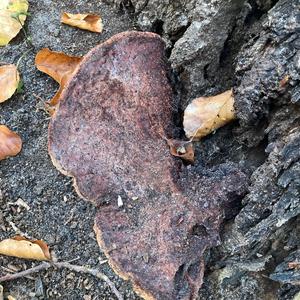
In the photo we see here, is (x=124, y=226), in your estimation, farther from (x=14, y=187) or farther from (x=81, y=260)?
(x=14, y=187)

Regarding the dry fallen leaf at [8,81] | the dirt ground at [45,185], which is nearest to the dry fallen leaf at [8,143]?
the dirt ground at [45,185]

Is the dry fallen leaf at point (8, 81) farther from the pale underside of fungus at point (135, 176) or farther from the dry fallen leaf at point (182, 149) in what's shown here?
the dry fallen leaf at point (182, 149)

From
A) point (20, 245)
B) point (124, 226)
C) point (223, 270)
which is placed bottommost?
point (20, 245)

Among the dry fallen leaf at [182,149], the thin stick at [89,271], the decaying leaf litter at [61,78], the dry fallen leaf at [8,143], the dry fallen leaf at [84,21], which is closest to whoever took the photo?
the decaying leaf litter at [61,78]

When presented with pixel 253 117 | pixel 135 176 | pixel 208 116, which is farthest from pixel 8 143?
pixel 253 117

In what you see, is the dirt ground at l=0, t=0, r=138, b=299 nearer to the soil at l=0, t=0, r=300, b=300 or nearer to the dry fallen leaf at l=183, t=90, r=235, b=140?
the soil at l=0, t=0, r=300, b=300

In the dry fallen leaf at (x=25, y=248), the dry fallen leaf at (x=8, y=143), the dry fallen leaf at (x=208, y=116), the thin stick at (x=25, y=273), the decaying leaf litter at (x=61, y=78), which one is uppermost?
the dry fallen leaf at (x=208, y=116)

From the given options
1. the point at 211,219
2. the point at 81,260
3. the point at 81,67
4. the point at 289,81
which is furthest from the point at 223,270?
the point at 81,67
